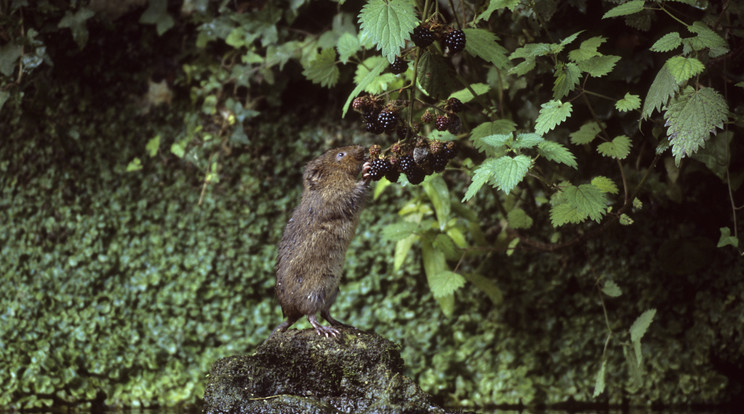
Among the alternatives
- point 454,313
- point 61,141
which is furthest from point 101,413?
point 454,313

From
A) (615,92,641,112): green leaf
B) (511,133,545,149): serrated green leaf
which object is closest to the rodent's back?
(511,133,545,149): serrated green leaf

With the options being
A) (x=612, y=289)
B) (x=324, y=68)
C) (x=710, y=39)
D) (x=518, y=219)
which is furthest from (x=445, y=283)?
(x=710, y=39)

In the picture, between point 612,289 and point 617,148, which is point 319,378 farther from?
point 612,289

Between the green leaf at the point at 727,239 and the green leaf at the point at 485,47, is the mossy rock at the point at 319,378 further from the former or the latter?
the green leaf at the point at 727,239

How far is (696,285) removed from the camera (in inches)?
230

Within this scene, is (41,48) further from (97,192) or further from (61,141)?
(97,192)

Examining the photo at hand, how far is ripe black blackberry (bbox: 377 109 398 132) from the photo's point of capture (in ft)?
12.2

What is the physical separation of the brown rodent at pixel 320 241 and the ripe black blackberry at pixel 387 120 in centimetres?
68

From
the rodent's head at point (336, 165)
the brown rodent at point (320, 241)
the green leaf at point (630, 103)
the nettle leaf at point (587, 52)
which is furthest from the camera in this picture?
the rodent's head at point (336, 165)

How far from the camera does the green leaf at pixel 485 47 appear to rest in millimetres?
3990

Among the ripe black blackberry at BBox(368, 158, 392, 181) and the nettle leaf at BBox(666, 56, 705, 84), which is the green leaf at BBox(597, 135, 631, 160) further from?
the ripe black blackberry at BBox(368, 158, 392, 181)

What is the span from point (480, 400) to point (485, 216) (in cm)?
140

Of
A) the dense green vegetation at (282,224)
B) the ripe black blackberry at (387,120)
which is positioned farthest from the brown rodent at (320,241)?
the dense green vegetation at (282,224)

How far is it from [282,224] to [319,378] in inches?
102
